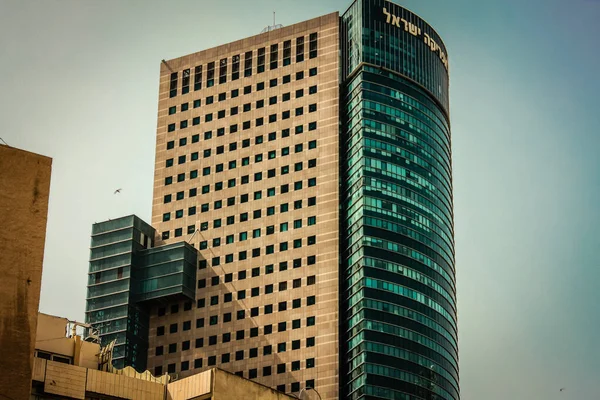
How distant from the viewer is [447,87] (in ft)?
643

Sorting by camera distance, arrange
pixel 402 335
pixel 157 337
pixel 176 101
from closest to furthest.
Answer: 1. pixel 402 335
2. pixel 157 337
3. pixel 176 101

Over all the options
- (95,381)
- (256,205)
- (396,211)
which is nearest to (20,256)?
(95,381)

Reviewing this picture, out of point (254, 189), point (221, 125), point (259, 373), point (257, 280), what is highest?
point (221, 125)

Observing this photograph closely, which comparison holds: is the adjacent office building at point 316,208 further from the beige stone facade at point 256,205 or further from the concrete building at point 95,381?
the concrete building at point 95,381

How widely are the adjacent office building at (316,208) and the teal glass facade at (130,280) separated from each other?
2168mm

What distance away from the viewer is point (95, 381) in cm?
7650

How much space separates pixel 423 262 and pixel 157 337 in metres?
39.7

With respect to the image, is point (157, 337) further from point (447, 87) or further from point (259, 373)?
point (447, 87)

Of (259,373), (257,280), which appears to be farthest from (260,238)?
(259,373)

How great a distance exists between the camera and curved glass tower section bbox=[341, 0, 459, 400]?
6412 inches

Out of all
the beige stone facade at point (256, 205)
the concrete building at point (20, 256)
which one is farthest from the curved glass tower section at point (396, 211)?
the concrete building at point (20, 256)

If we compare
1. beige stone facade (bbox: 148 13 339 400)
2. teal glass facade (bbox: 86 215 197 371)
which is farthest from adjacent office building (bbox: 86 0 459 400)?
teal glass facade (bbox: 86 215 197 371)

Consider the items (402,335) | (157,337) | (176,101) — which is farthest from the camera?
(176,101)

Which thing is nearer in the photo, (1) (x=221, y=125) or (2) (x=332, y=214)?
(2) (x=332, y=214)
